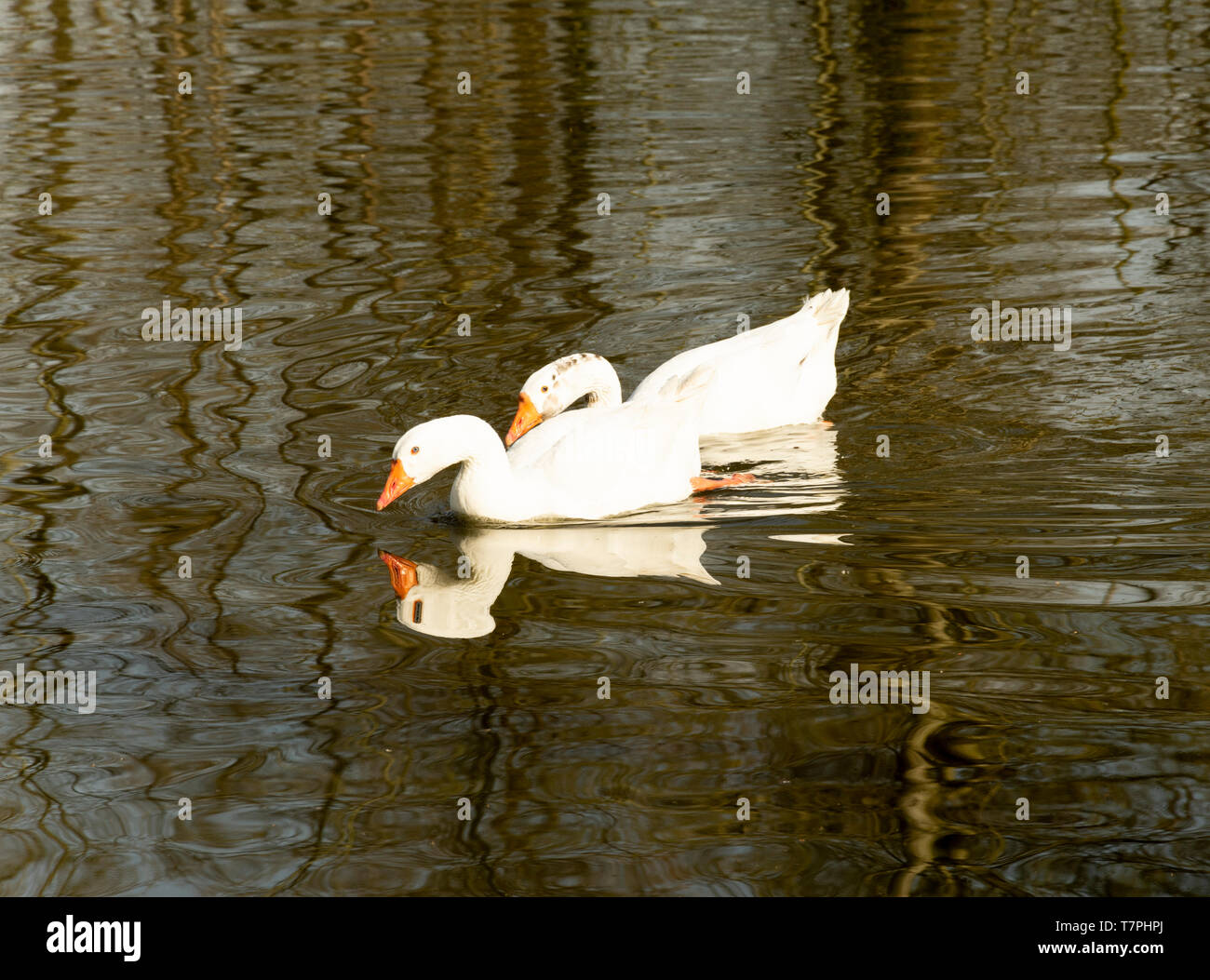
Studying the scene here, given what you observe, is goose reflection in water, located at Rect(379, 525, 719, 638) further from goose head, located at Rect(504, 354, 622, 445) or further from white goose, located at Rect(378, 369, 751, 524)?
goose head, located at Rect(504, 354, 622, 445)

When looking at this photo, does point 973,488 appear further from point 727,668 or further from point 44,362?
point 44,362

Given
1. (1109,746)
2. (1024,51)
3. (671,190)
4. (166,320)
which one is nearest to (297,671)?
(1109,746)

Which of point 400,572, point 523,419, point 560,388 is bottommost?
point 400,572

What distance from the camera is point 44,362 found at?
10258 millimetres

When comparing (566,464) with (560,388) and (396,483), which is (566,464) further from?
(560,388)

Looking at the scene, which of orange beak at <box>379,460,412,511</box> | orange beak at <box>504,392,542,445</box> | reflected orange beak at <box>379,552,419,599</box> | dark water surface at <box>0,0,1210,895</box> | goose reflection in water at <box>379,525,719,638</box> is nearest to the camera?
dark water surface at <box>0,0,1210,895</box>

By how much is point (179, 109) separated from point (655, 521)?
12.7 metres

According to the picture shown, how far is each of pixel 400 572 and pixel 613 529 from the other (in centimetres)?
111

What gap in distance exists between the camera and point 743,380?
9.20 m

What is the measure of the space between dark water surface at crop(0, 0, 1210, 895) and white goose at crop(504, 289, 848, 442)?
1.01 feet

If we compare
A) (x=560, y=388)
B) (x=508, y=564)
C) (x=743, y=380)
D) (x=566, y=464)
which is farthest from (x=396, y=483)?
(x=743, y=380)

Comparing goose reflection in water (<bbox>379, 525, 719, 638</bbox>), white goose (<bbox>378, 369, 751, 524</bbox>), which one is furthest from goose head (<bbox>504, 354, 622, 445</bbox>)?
goose reflection in water (<bbox>379, 525, 719, 638</bbox>)

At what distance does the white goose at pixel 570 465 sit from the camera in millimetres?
7430

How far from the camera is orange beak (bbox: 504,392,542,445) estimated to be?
28.6ft
